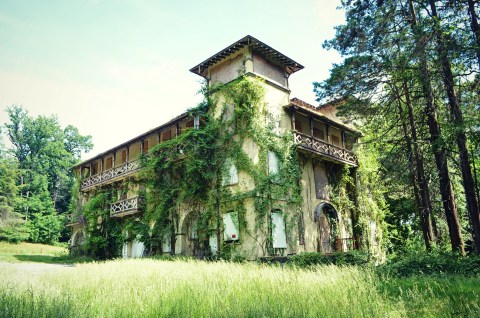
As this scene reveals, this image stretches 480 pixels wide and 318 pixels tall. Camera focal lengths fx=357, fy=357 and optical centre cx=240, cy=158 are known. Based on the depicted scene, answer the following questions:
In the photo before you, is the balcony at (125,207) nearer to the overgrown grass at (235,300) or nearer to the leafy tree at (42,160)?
the overgrown grass at (235,300)

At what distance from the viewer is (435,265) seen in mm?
→ 10859

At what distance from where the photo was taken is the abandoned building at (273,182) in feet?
58.9

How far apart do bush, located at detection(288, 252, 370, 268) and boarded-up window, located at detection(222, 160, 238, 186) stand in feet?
18.8

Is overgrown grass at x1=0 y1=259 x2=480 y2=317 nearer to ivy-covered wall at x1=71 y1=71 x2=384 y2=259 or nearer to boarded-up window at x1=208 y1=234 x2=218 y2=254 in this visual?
ivy-covered wall at x1=71 y1=71 x2=384 y2=259

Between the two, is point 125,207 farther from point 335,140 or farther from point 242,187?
point 335,140

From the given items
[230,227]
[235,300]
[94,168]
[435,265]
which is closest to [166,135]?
[230,227]

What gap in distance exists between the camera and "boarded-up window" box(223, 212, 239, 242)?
58.5ft

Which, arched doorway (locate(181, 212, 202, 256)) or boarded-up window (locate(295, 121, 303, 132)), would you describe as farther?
boarded-up window (locate(295, 121, 303, 132))

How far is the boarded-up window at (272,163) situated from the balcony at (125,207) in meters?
9.41

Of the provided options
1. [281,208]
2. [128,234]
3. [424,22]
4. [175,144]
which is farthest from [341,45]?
[128,234]

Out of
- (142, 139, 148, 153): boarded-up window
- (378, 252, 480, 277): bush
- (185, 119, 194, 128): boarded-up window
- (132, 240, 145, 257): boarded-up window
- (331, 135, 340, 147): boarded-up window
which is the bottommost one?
(378, 252, 480, 277): bush

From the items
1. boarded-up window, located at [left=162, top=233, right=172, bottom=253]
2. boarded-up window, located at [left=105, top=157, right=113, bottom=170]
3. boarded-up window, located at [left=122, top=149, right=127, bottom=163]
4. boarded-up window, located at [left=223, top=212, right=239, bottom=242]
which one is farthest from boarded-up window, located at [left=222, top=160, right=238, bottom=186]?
boarded-up window, located at [left=105, top=157, right=113, bottom=170]

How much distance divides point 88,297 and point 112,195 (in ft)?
67.2

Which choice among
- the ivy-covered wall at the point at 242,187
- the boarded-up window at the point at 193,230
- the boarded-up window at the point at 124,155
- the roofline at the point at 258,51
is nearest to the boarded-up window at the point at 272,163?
the ivy-covered wall at the point at 242,187
